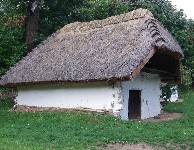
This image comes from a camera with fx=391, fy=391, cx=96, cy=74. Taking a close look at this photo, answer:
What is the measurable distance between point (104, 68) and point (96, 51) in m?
1.83

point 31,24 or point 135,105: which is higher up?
point 31,24

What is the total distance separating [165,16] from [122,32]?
1436cm

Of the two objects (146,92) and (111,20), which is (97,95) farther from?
(111,20)

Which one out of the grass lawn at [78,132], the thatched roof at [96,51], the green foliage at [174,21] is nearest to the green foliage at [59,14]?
the thatched roof at [96,51]

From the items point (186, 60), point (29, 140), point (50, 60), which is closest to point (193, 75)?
point (186, 60)

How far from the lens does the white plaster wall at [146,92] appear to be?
1706cm

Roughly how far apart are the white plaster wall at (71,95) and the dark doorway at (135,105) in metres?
2.12

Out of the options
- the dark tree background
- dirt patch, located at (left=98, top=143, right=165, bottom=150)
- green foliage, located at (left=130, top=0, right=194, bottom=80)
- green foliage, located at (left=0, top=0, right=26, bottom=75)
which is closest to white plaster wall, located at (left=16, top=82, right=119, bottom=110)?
green foliage, located at (left=0, top=0, right=26, bottom=75)

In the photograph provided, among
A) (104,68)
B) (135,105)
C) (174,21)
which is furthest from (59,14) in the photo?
(174,21)

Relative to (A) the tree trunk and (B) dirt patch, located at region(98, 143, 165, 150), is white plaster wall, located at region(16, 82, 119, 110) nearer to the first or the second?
(A) the tree trunk

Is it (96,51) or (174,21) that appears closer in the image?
(96,51)

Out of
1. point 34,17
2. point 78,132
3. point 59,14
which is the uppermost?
point 59,14

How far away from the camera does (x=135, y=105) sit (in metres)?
18.4

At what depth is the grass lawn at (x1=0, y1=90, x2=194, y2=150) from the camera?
11.2m
